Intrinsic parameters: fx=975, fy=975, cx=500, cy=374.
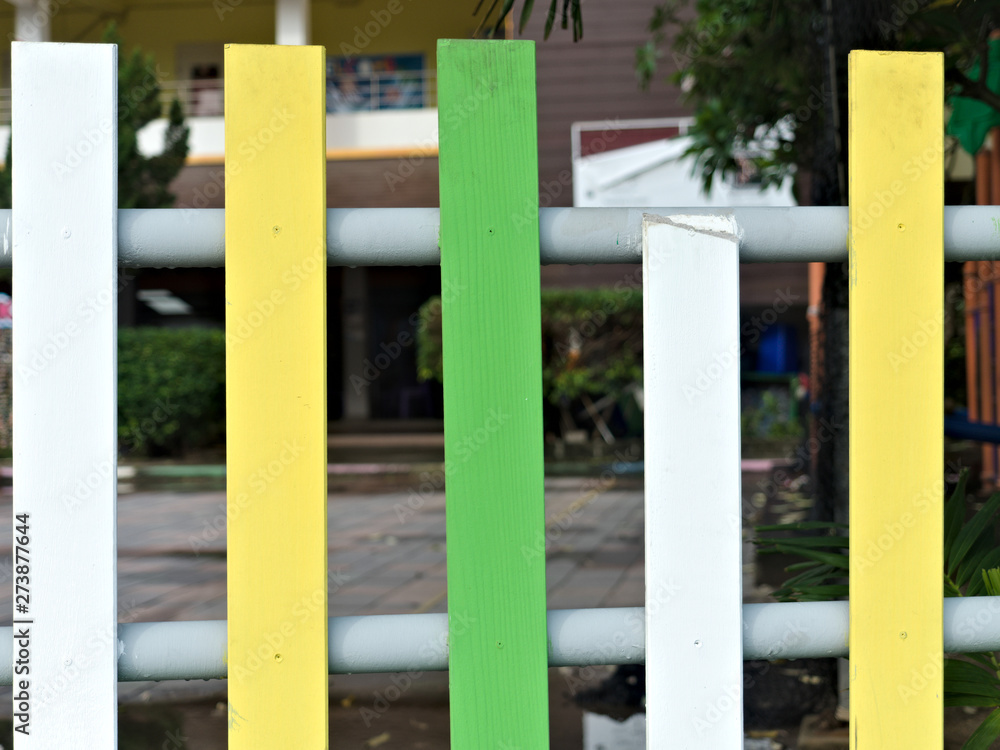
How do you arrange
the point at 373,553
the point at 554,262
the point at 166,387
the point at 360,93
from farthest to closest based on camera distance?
the point at 360,93 → the point at 166,387 → the point at 373,553 → the point at 554,262

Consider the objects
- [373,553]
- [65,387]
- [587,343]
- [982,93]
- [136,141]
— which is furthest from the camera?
[587,343]

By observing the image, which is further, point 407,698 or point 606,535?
point 606,535

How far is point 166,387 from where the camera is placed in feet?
35.4

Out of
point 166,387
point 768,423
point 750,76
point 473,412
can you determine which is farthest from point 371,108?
point 473,412

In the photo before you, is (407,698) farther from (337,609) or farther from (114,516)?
(114,516)

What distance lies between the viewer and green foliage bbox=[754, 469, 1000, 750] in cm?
144

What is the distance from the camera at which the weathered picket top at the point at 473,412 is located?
3.52ft

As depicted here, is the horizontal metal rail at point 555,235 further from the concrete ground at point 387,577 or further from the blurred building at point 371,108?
the blurred building at point 371,108

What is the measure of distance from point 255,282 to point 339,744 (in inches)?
77.3

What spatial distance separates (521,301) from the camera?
110 centimetres

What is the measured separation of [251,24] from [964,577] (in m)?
14.6

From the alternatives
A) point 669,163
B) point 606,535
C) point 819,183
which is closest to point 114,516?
point 819,183

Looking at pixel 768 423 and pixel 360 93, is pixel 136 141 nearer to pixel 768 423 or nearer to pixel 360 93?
pixel 360 93

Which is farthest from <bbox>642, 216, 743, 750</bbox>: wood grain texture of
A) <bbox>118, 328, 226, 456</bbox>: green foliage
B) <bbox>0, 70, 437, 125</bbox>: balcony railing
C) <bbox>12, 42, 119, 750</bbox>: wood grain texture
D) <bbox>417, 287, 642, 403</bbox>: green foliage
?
<bbox>0, 70, 437, 125</bbox>: balcony railing
